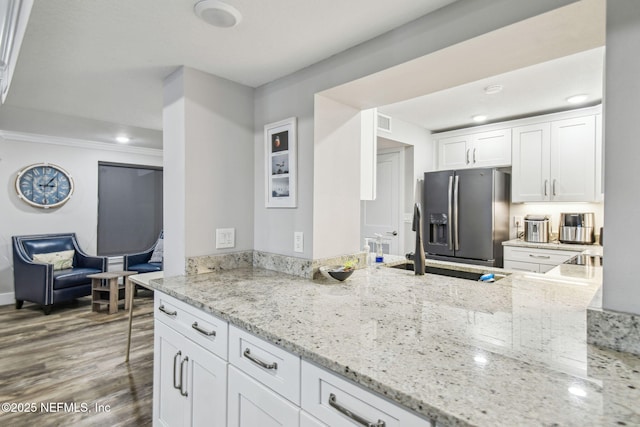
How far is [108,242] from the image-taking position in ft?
17.1

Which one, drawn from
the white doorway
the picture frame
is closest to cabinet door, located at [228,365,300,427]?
the picture frame

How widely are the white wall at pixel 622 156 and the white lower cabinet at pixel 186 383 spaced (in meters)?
1.34

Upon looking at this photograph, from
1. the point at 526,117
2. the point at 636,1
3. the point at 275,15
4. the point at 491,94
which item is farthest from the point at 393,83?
the point at 526,117

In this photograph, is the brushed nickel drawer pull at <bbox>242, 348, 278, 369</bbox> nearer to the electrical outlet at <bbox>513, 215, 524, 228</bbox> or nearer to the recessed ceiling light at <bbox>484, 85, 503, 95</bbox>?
the recessed ceiling light at <bbox>484, 85, 503, 95</bbox>

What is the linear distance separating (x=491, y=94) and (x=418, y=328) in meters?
2.64

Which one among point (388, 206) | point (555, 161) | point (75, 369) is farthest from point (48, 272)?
point (555, 161)

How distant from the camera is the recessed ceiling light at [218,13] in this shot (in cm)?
139

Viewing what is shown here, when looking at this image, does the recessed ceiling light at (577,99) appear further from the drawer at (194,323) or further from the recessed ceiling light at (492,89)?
the drawer at (194,323)

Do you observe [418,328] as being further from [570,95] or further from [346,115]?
[570,95]

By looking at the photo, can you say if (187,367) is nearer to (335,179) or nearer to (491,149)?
(335,179)

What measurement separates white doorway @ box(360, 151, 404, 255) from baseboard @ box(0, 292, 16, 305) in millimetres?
4666

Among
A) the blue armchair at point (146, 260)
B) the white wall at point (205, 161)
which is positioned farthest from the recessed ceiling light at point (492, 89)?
the blue armchair at point (146, 260)

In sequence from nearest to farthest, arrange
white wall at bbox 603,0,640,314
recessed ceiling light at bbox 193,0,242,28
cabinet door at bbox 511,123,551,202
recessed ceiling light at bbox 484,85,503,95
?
1. white wall at bbox 603,0,640,314
2. recessed ceiling light at bbox 193,0,242,28
3. recessed ceiling light at bbox 484,85,503,95
4. cabinet door at bbox 511,123,551,202

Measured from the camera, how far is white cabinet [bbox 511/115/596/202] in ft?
10.8
